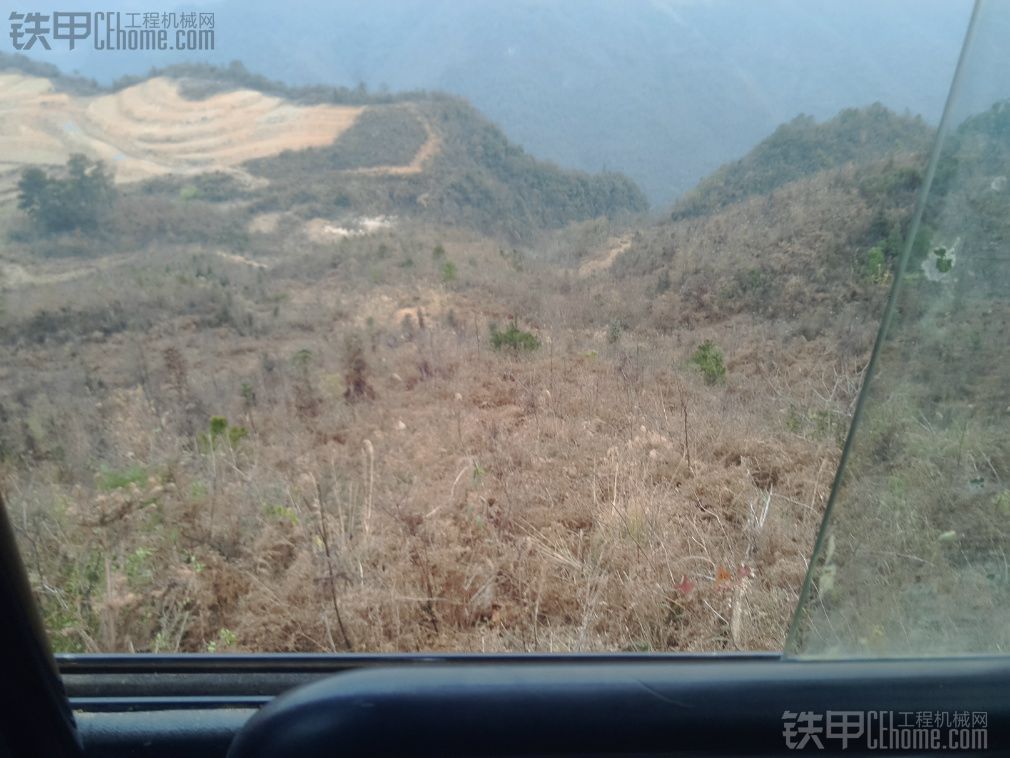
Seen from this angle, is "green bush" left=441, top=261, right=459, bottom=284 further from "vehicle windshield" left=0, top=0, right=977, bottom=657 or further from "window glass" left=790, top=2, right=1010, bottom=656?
"window glass" left=790, top=2, right=1010, bottom=656

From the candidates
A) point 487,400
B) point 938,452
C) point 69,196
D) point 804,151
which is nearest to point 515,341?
point 487,400

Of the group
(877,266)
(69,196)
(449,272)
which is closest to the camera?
(877,266)

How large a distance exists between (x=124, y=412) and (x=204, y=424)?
1.69 feet

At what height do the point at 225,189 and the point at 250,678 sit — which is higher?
the point at 225,189

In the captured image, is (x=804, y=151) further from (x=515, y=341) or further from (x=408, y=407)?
(x=408, y=407)

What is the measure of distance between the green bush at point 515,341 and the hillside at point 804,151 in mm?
5453

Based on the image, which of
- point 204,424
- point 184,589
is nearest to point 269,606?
point 184,589

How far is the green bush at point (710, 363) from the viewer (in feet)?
16.5

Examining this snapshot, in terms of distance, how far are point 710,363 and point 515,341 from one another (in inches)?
54.9

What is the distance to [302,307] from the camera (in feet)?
23.9

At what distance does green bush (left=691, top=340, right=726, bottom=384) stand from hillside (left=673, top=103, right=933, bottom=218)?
5.55 meters

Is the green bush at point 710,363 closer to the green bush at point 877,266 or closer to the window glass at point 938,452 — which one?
the green bush at point 877,266

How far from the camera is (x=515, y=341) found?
5.72m

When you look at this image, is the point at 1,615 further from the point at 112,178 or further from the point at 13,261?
the point at 112,178
